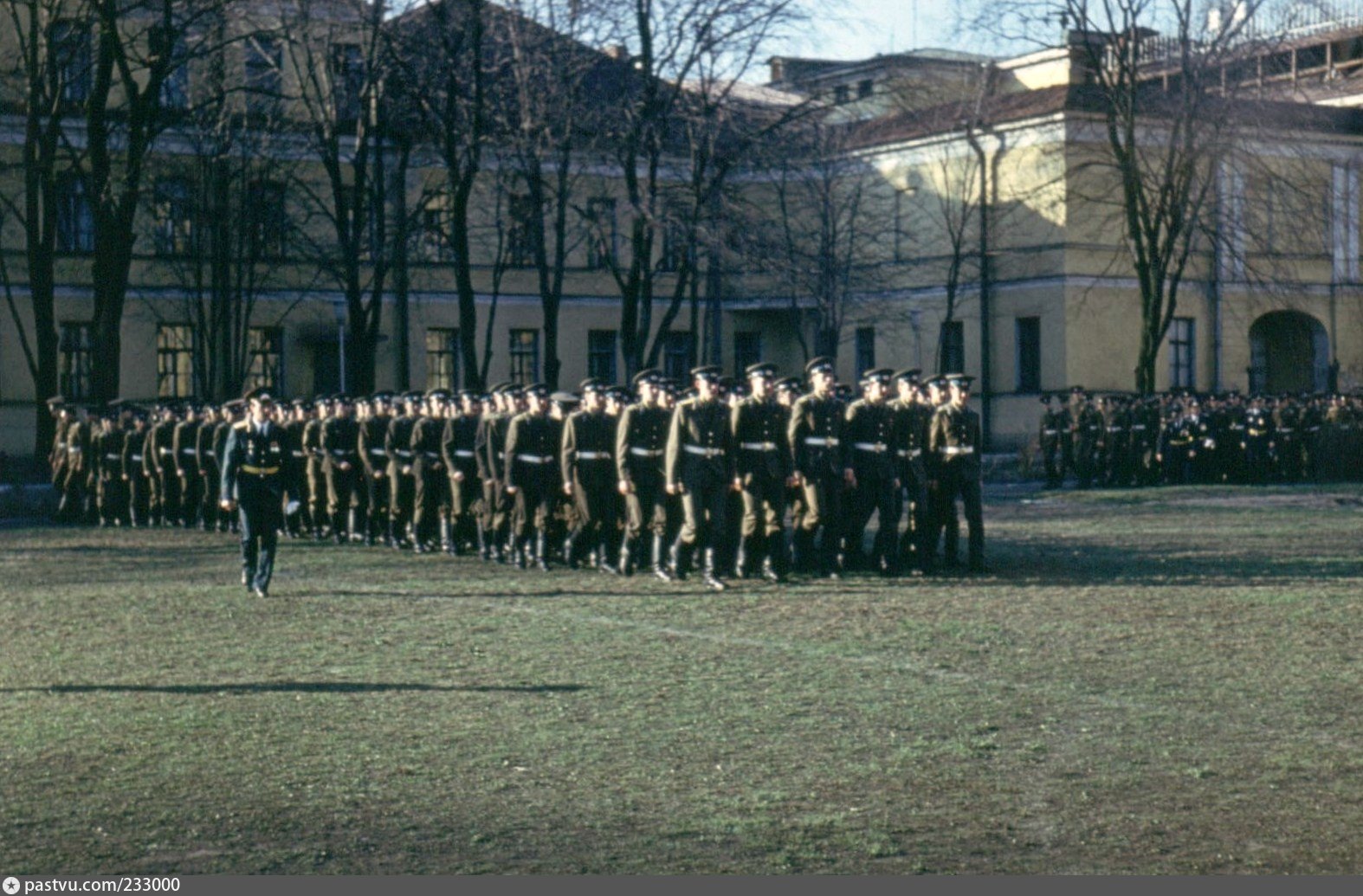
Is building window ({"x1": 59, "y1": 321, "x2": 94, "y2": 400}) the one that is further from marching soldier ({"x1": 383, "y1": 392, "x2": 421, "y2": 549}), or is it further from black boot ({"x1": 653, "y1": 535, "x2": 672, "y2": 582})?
black boot ({"x1": 653, "y1": 535, "x2": 672, "y2": 582})

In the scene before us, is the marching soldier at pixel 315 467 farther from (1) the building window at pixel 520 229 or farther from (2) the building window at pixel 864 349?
(2) the building window at pixel 864 349

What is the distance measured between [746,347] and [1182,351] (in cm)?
1334

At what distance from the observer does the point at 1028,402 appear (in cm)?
5059

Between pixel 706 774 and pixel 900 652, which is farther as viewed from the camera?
pixel 900 652

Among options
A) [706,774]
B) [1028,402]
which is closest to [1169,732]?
[706,774]

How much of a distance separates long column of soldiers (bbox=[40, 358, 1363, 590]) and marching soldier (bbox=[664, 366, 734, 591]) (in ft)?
0.06

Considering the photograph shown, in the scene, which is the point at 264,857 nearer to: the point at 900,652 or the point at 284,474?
the point at 900,652

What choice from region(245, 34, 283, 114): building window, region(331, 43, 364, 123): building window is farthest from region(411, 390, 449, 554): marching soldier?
region(245, 34, 283, 114): building window

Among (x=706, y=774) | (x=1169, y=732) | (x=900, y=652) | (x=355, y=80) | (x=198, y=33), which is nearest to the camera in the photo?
(x=706, y=774)

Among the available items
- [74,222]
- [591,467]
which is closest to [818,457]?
[591,467]

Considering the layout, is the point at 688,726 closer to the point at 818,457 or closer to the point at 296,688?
the point at 296,688

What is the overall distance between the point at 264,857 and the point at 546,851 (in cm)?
108

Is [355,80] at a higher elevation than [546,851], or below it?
higher

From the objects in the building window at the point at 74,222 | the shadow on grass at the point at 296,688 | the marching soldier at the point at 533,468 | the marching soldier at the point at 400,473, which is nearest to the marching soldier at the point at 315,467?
the marching soldier at the point at 400,473
